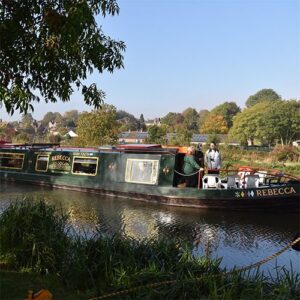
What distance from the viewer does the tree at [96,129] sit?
3075 centimetres

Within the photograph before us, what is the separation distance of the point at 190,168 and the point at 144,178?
73.9 inches

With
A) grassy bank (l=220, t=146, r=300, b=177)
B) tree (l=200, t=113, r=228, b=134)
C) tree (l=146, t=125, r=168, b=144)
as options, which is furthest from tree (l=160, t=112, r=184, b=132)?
grassy bank (l=220, t=146, r=300, b=177)

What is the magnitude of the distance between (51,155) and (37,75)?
13339 mm

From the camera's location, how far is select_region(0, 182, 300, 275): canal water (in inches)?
353

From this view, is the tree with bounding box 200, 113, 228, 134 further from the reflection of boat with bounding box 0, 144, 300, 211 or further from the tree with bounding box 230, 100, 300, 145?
the reflection of boat with bounding box 0, 144, 300, 211

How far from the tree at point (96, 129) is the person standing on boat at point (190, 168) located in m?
16.4

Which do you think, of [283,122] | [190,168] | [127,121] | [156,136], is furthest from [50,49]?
[127,121]

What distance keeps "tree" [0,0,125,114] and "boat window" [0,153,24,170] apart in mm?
14809

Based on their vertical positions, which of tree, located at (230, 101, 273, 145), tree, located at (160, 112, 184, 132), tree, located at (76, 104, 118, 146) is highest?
tree, located at (160, 112, 184, 132)

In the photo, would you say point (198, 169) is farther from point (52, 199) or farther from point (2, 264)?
point (2, 264)

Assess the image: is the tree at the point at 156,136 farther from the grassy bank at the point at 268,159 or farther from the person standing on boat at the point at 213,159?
the person standing on boat at the point at 213,159

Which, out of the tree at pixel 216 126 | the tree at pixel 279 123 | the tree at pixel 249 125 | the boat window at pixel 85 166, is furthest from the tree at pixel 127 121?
the boat window at pixel 85 166

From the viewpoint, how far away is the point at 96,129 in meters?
30.9

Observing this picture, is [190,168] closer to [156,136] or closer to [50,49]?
[50,49]
